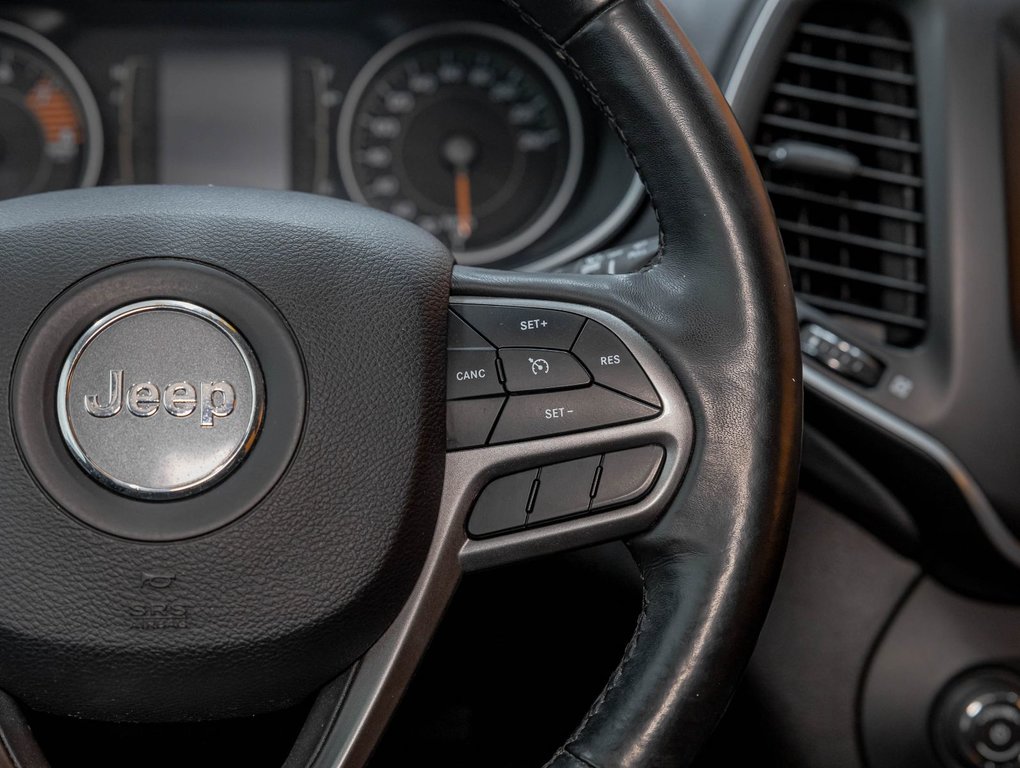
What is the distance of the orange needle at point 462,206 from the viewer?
69.4 inches

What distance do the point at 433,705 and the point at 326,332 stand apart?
1.34 feet

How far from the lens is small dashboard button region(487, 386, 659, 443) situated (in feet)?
2.51

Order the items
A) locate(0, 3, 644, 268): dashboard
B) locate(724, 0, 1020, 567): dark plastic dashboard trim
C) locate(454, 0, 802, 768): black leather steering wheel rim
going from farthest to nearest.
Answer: locate(0, 3, 644, 268): dashboard, locate(724, 0, 1020, 567): dark plastic dashboard trim, locate(454, 0, 802, 768): black leather steering wheel rim

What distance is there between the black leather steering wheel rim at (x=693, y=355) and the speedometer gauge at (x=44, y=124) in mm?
1093

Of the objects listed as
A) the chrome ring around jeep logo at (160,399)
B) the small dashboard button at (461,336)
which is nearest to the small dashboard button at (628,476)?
the small dashboard button at (461,336)

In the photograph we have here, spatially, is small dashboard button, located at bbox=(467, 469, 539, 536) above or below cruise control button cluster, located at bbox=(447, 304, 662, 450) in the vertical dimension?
below

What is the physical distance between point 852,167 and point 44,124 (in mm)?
1171

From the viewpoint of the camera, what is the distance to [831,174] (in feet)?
4.06

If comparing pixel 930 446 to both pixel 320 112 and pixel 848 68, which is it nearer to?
pixel 848 68

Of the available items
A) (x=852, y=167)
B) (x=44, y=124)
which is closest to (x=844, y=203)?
(x=852, y=167)

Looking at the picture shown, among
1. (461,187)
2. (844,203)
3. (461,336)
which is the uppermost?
(461,187)

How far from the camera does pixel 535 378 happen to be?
0.77 meters

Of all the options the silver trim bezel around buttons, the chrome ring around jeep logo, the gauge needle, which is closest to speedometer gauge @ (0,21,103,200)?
the gauge needle

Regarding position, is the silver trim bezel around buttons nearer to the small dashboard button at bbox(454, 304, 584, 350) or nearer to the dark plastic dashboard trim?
the small dashboard button at bbox(454, 304, 584, 350)
